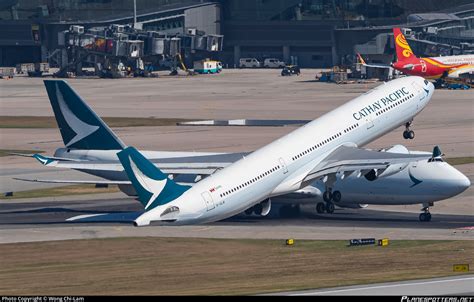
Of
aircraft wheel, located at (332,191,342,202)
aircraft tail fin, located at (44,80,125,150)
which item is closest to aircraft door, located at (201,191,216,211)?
aircraft wheel, located at (332,191,342,202)

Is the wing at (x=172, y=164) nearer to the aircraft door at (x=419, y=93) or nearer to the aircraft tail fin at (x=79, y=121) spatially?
the aircraft tail fin at (x=79, y=121)

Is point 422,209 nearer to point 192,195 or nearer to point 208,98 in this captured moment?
point 192,195

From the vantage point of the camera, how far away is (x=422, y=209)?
261 feet

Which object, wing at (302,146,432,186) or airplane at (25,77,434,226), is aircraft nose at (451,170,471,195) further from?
airplane at (25,77,434,226)

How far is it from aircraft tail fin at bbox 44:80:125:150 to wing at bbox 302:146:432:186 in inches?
549

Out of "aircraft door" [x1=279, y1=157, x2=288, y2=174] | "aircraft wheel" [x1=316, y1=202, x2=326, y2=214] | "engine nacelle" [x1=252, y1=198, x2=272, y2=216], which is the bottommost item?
"aircraft wheel" [x1=316, y1=202, x2=326, y2=214]

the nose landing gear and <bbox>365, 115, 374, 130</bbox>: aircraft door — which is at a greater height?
<bbox>365, 115, 374, 130</bbox>: aircraft door

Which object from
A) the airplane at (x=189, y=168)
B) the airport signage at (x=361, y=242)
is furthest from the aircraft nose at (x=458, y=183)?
the airport signage at (x=361, y=242)

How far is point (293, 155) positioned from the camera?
78.9 metres

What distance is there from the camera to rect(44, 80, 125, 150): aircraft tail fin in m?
82.2

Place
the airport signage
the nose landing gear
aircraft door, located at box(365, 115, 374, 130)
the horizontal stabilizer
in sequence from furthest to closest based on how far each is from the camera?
aircraft door, located at box(365, 115, 374, 130)
the nose landing gear
the airport signage
the horizontal stabilizer

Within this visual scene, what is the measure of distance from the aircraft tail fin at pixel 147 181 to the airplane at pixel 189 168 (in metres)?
12.2

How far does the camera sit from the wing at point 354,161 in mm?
77812

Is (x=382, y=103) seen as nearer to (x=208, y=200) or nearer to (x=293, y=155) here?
(x=293, y=155)
